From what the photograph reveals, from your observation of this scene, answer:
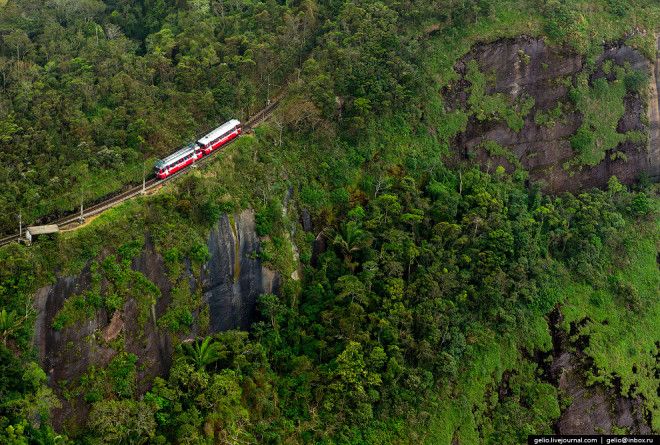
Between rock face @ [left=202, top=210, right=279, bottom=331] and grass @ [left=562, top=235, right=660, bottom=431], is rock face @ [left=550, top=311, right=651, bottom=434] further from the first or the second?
rock face @ [left=202, top=210, right=279, bottom=331]

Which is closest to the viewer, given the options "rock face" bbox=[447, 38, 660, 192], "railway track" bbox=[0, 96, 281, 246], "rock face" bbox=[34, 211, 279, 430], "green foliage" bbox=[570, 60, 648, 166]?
"rock face" bbox=[34, 211, 279, 430]

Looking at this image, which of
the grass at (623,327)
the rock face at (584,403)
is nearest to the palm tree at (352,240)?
the rock face at (584,403)

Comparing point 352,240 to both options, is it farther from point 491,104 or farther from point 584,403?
point 491,104

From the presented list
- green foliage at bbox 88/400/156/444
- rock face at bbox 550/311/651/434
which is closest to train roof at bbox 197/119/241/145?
green foliage at bbox 88/400/156/444

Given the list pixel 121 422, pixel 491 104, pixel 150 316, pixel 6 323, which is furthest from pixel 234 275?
pixel 491 104

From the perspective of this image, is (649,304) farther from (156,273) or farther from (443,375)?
(156,273)

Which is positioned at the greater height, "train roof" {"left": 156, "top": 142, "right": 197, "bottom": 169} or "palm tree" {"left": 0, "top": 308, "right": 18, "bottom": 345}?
"train roof" {"left": 156, "top": 142, "right": 197, "bottom": 169}

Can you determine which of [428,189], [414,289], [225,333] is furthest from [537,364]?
[225,333]

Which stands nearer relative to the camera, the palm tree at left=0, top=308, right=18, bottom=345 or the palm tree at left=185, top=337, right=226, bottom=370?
the palm tree at left=0, top=308, right=18, bottom=345
